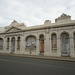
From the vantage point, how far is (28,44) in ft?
62.6

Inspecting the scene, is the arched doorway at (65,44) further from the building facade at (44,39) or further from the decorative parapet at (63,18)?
the decorative parapet at (63,18)

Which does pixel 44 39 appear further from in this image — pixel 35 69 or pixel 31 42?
pixel 35 69

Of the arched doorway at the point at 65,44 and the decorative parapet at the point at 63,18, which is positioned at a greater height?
the decorative parapet at the point at 63,18

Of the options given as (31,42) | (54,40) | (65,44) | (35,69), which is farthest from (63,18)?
(35,69)

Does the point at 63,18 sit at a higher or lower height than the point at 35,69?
higher

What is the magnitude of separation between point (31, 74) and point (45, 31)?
12.9 metres

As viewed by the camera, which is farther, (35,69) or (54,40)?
(54,40)

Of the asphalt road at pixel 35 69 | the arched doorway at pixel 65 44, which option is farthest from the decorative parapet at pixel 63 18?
the asphalt road at pixel 35 69

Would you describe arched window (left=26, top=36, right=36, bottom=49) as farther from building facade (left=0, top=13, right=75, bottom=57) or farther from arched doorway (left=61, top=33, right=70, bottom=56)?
arched doorway (left=61, top=33, right=70, bottom=56)

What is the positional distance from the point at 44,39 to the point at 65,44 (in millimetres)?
4607

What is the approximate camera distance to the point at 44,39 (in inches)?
664

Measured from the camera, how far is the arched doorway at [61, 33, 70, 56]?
1493 cm

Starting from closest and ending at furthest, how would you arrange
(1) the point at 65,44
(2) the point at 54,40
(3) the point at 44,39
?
(1) the point at 65,44, (2) the point at 54,40, (3) the point at 44,39

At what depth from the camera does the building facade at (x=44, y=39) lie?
49.1 feet
